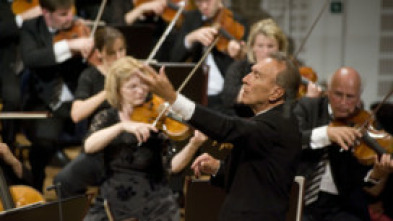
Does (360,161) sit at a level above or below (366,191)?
above

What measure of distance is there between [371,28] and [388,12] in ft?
0.49

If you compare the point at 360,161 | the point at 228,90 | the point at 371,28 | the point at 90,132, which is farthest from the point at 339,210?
the point at 371,28

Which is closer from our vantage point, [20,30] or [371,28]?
[20,30]

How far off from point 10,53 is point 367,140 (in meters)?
2.03

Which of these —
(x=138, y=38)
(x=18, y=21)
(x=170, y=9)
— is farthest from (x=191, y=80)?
(x=18, y=21)

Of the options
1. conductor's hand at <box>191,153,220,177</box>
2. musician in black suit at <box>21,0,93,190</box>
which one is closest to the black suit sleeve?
musician in black suit at <box>21,0,93,190</box>

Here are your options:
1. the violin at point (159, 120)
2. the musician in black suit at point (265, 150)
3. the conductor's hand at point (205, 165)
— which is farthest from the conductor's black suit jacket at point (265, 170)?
the violin at point (159, 120)

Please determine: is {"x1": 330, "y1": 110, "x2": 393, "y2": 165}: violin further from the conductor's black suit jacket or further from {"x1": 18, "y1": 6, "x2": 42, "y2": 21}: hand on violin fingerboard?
{"x1": 18, "y1": 6, "x2": 42, "y2": 21}: hand on violin fingerboard

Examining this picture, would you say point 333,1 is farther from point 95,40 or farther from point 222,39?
point 95,40

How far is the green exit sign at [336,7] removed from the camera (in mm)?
4480

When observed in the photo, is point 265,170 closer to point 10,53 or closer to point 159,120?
point 159,120

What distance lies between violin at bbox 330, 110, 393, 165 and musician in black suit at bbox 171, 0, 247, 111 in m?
0.89

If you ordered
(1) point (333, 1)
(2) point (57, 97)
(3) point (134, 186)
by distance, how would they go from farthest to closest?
(1) point (333, 1) < (2) point (57, 97) < (3) point (134, 186)

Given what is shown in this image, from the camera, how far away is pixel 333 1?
4477 millimetres
